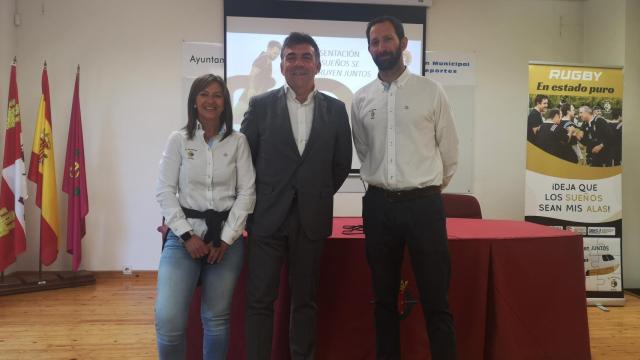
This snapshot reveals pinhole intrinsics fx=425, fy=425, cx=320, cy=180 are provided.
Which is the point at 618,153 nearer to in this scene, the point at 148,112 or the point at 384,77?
the point at 384,77

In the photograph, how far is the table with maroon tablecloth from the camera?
6.93 feet

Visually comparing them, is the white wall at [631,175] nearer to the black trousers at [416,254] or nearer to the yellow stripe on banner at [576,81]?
the yellow stripe on banner at [576,81]

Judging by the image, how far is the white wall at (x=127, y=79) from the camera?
4066 mm

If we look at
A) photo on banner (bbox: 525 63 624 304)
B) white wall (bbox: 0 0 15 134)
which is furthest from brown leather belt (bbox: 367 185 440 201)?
white wall (bbox: 0 0 15 134)

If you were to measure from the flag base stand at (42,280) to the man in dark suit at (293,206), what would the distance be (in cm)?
288

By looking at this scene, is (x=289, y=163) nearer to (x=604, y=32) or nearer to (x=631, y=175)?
(x=631, y=175)

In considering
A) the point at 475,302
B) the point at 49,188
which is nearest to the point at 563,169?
the point at 475,302

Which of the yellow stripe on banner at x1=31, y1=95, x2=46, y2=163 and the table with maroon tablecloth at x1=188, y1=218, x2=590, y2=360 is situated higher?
the yellow stripe on banner at x1=31, y1=95, x2=46, y2=163

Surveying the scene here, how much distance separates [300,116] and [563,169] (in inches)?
117

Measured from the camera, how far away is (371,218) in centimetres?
183

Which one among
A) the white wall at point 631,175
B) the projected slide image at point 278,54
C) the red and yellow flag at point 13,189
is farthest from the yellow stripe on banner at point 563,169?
the red and yellow flag at point 13,189

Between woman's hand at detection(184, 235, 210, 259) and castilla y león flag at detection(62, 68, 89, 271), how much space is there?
2.84m

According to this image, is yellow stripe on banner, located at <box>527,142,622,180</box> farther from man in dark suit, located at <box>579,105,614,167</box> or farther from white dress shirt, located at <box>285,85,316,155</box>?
white dress shirt, located at <box>285,85,316,155</box>

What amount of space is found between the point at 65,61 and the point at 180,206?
3281 mm
